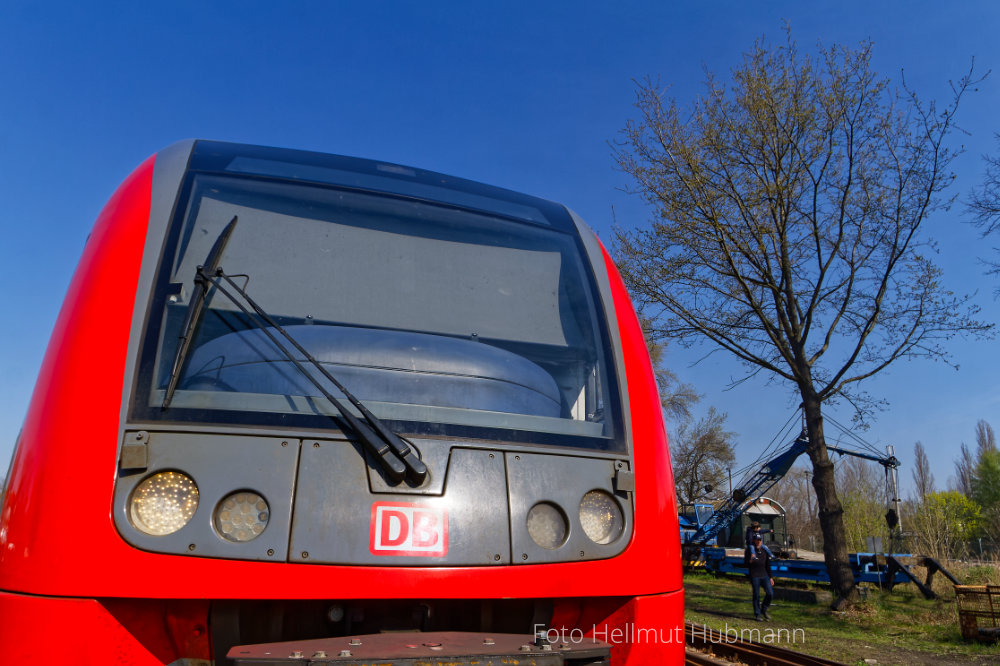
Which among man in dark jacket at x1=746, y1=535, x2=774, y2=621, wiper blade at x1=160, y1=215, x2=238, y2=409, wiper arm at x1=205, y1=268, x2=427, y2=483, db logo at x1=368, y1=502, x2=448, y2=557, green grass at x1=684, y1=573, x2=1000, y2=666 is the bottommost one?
green grass at x1=684, y1=573, x2=1000, y2=666

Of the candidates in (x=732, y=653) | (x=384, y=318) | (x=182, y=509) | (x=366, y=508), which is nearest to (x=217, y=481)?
(x=182, y=509)

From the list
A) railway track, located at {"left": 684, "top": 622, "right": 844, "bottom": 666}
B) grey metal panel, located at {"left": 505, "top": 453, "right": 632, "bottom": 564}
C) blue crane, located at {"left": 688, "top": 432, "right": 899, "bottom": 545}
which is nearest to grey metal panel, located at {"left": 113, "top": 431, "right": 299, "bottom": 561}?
grey metal panel, located at {"left": 505, "top": 453, "right": 632, "bottom": 564}

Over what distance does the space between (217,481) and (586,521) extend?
1198 mm

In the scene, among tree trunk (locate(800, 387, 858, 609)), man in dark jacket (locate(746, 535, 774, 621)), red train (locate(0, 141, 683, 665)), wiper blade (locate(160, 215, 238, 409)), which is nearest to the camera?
red train (locate(0, 141, 683, 665))

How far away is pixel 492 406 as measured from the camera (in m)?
2.77

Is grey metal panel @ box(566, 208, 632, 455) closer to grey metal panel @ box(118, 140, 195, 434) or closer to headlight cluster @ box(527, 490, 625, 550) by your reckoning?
headlight cluster @ box(527, 490, 625, 550)

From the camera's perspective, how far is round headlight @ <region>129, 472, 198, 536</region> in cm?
223

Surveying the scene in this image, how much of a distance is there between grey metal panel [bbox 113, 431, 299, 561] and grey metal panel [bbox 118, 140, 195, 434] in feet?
0.57

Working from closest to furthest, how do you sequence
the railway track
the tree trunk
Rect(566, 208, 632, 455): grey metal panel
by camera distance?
Rect(566, 208, 632, 455): grey metal panel → the railway track → the tree trunk

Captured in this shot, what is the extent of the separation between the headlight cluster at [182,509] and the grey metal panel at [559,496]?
79cm

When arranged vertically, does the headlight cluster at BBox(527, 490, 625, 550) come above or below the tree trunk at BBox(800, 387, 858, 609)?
below

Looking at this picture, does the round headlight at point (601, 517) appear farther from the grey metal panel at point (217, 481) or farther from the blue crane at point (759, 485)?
the blue crane at point (759, 485)

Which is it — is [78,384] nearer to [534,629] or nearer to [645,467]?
[534,629]

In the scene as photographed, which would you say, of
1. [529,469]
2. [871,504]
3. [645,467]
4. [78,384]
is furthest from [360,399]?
[871,504]
